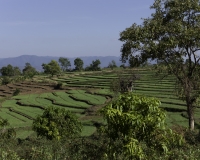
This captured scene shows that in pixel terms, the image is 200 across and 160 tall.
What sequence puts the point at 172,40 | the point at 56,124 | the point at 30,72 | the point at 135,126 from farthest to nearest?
the point at 30,72, the point at 56,124, the point at 172,40, the point at 135,126

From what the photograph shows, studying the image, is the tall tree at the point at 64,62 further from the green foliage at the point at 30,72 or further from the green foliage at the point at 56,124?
the green foliage at the point at 56,124

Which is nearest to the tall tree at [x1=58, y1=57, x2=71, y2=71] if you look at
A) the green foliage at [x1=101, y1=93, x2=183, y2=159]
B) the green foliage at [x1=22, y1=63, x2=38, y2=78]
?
the green foliage at [x1=22, y1=63, x2=38, y2=78]

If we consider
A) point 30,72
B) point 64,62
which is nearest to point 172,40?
point 30,72

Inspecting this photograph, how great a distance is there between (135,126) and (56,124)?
13.1 meters

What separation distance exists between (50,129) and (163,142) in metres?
12.9

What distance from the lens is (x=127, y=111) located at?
7078mm

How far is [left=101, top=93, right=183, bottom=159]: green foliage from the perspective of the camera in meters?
6.71

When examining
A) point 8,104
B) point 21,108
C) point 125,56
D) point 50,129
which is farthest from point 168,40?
point 8,104

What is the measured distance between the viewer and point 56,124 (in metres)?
19.2

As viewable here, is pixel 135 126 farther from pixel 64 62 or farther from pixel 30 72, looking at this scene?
pixel 64 62

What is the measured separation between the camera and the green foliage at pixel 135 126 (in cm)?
671

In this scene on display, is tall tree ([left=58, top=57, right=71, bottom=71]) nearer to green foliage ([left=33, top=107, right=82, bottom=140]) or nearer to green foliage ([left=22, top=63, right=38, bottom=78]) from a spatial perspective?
green foliage ([left=22, top=63, right=38, bottom=78])

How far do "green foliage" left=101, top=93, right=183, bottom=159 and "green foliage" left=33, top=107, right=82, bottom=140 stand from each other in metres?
12.0

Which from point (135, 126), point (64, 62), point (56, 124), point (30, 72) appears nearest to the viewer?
point (135, 126)
